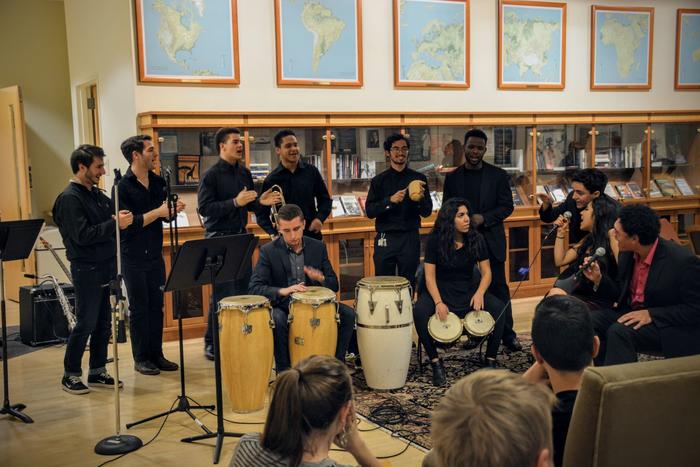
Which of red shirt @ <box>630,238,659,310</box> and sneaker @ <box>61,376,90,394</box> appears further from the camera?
sneaker @ <box>61,376,90,394</box>

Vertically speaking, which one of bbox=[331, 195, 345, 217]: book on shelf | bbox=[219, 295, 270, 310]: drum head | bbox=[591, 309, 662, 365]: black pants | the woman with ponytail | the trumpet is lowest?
bbox=[591, 309, 662, 365]: black pants

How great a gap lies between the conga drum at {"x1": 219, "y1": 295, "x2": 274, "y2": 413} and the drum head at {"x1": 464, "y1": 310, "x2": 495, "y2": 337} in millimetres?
1257

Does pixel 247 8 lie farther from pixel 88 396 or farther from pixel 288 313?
pixel 88 396

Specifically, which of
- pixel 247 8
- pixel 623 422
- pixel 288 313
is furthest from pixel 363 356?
pixel 247 8

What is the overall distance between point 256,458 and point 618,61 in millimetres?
7045

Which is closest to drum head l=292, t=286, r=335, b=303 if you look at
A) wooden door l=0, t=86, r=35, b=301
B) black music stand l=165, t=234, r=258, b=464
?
black music stand l=165, t=234, r=258, b=464

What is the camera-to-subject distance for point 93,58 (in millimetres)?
6855

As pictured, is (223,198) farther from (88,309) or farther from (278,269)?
(88,309)

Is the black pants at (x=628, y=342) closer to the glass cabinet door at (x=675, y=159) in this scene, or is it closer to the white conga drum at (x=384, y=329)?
the white conga drum at (x=384, y=329)

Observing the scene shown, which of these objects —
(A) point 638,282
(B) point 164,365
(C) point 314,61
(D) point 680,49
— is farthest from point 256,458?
(D) point 680,49

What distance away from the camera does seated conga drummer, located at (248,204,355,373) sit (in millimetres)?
4344

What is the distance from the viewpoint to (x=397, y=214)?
5211mm

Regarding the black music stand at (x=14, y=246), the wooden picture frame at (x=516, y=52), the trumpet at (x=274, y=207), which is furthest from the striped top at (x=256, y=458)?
the wooden picture frame at (x=516, y=52)

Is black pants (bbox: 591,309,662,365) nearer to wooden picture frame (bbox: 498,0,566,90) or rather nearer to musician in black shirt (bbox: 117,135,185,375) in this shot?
musician in black shirt (bbox: 117,135,185,375)
